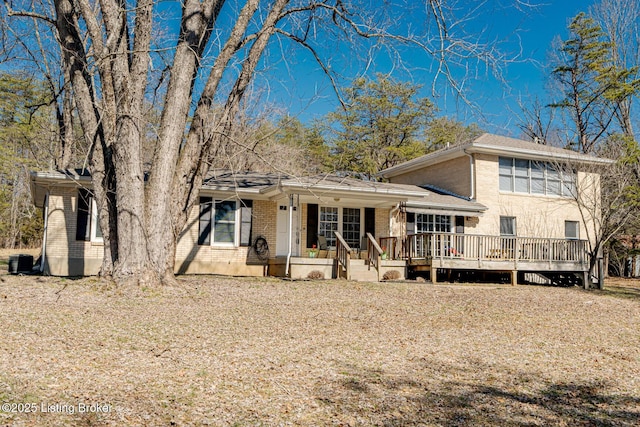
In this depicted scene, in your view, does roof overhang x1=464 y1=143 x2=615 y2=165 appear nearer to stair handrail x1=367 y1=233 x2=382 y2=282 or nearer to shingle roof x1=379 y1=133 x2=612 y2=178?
shingle roof x1=379 y1=133 x2=612 y2=178

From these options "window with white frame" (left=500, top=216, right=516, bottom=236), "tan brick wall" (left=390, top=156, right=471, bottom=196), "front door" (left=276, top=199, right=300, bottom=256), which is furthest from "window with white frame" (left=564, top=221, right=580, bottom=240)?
"front door" (left=276, top=199, right=300, bottom=256)

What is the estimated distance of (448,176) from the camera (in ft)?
71.5

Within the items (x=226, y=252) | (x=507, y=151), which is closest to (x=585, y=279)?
(x=507, y=151)

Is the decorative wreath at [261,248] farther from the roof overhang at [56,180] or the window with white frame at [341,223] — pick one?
the roof overhang at [56,180]

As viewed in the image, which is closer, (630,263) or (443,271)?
(443,271)

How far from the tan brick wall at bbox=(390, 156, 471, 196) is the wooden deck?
12.4 ft

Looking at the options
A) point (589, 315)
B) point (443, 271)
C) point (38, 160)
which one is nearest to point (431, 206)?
point (443, 271)

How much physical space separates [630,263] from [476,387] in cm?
2340

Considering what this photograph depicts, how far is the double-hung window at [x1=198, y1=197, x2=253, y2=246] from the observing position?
639 inches

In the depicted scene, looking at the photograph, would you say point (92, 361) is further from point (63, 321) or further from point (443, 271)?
point (443, 271)

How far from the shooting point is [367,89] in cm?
3359

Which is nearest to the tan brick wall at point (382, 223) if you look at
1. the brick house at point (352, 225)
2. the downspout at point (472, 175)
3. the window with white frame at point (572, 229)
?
the brick house at point (352, 225)

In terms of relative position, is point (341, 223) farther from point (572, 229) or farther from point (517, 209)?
point (572, 229)

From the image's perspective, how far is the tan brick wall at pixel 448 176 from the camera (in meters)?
20.7
